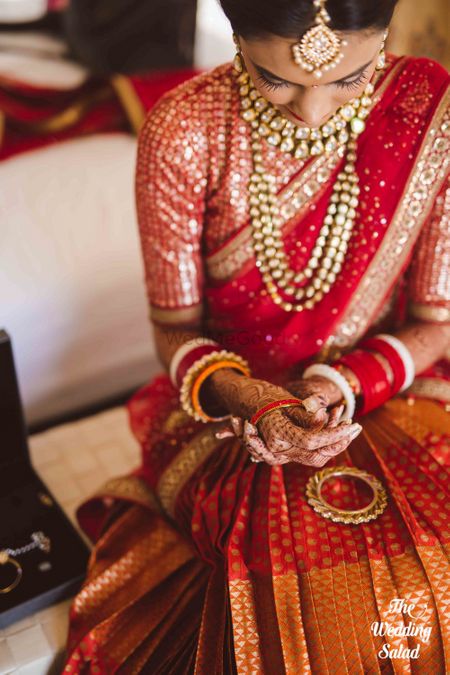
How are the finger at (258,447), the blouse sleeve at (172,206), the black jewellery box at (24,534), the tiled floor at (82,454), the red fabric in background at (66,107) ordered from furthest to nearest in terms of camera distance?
the red fabric in background at (66,107) → the tiled floor at (82,454) → the black jewellery box at (24,534) → the blouse sleeve at (172,206) → the finger at (258,447)

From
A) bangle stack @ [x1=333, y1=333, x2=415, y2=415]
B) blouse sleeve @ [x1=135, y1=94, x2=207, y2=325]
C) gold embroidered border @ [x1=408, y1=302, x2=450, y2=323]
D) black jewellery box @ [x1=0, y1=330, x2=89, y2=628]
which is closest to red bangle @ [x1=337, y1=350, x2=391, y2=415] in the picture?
bangle stack @ [x1=333, y1=333, x2=415, y2=415]

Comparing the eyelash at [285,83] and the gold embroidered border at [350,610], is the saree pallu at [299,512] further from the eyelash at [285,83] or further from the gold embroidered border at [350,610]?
the eyelash at [285,83]

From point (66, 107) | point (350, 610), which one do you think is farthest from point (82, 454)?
point (66, 107)

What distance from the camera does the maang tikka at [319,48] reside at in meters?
0.71

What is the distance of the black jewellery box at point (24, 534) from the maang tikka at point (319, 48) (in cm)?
57

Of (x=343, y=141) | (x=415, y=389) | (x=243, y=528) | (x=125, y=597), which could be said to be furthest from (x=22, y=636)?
(x=343, y=141)

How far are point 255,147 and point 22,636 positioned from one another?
70 centimetres

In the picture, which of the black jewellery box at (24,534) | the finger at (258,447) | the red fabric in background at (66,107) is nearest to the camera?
the finger at (258,447)

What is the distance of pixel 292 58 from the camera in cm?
73

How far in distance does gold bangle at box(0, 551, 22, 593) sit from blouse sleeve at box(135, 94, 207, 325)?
0.39 m

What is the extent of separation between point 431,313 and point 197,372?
327 mm

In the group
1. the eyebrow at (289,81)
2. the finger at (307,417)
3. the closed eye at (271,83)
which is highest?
the eyebrow at (289,81)

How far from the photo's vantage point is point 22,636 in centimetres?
100

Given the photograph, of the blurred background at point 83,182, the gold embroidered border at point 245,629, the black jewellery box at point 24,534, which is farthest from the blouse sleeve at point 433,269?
the blurred background at point 83,182
